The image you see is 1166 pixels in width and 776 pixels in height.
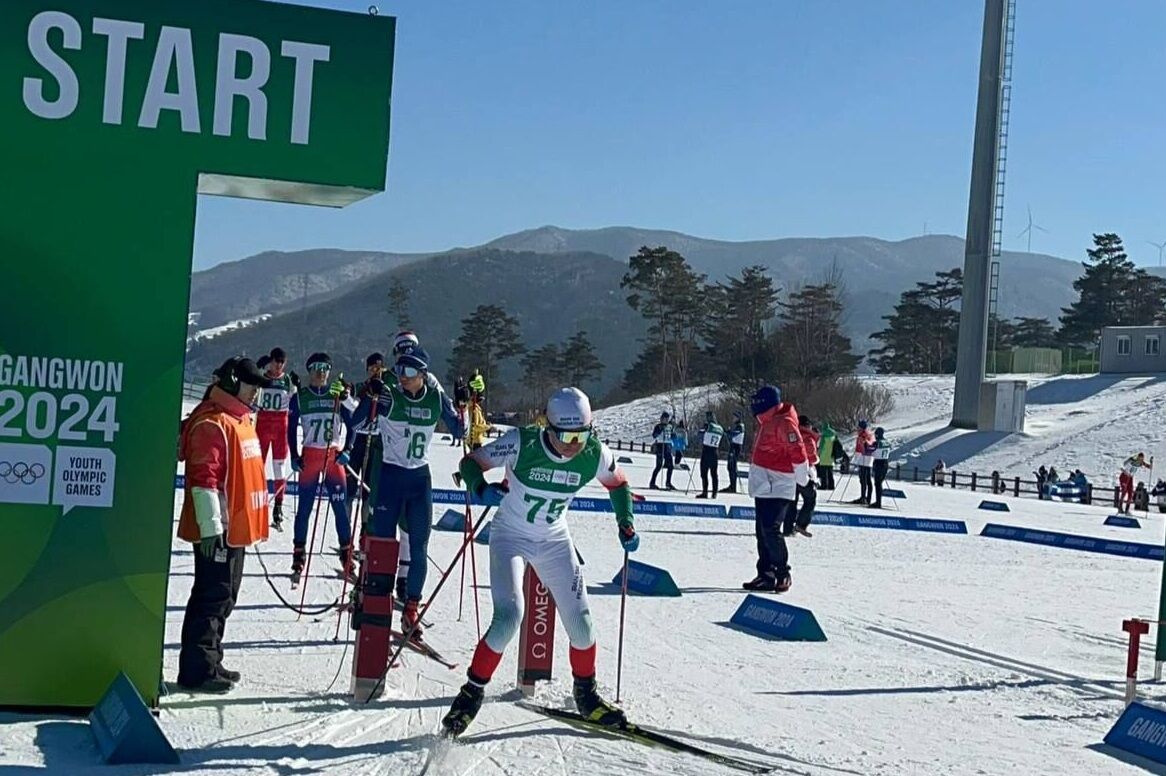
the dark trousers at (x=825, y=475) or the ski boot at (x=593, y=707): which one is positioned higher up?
the dark trousers at (x=825, y=475)

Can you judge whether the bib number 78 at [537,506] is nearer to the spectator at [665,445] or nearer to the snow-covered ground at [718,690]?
the snow-covered ground at [718,690]

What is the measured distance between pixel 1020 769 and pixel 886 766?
0.74 meters

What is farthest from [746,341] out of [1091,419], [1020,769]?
[1020,769]

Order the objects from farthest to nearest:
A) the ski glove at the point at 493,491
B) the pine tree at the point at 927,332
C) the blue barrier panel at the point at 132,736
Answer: the pine tree at the point at 927,332 → the ski glove at the point at 493,491 → the blue barrier panel at the point at 132,736

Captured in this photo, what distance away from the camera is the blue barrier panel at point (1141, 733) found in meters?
7.68

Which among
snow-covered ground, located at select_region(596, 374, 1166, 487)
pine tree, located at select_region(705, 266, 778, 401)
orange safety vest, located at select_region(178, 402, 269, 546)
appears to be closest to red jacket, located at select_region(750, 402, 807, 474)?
orange safety vest, located at select_region(178, 402, 269, 546)

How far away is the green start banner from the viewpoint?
7.28m

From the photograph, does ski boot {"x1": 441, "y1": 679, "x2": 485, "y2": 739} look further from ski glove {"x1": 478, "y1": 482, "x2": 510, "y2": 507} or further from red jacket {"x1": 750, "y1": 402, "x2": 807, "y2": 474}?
red jacket {"x1": 750, "y1": 402, "x2": 807, "y2": 474}

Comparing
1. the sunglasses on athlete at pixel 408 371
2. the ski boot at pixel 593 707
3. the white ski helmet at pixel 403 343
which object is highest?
the white ski helmet at pixel 403 343

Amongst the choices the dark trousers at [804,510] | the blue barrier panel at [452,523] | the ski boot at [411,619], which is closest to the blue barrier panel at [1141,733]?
the ski boot at [411,619]

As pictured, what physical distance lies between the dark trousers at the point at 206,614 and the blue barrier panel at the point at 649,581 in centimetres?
609

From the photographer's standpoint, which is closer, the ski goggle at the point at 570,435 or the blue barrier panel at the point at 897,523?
the ski goggle at the point at 570,435

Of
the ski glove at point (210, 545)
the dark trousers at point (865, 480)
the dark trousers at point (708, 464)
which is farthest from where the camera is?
the dark trousers at point (865, 480)

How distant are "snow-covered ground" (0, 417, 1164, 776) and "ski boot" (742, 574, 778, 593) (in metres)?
0.31
